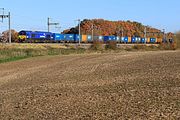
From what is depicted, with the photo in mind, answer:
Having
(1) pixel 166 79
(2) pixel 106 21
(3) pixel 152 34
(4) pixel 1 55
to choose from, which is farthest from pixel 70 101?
(2) pixel 106 21

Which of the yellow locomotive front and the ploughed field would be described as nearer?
the ploughed field

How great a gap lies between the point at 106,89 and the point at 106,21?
181067mm

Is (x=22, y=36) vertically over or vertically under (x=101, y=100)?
over

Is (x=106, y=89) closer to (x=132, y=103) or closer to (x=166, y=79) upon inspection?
(x=166, y=79)

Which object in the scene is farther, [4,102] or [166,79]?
[166,79]

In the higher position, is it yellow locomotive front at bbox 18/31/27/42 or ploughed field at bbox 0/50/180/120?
yellow locomotive front at bbox 18/31/27/42

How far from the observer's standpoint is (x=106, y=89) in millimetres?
15219

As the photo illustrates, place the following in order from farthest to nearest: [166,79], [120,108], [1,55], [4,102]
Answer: [1,55] < [166,79] < [4,102] < [120,108]

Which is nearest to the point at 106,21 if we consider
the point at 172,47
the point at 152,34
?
the point at 152,34

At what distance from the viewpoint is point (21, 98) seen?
1524 cm

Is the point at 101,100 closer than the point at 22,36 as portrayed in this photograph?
Yes

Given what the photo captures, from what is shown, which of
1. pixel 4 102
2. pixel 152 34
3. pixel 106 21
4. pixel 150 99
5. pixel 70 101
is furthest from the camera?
pixel 106 21

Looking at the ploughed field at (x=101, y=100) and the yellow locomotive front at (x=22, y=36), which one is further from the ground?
the yellow locomotive front at (x=22, y=36)

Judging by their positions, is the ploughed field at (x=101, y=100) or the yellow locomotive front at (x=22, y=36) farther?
the yellow locomotive front at (x=22, y=36)
